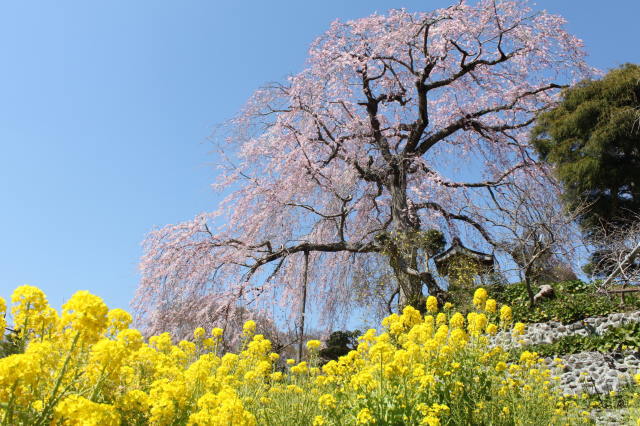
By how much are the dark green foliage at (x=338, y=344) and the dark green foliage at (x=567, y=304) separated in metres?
3.60

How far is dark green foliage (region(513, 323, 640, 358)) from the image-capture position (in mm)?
8531

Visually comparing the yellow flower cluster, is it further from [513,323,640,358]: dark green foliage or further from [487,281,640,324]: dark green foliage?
[487,281,640,324]: dark green foliage

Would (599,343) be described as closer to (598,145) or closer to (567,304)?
(567,304)

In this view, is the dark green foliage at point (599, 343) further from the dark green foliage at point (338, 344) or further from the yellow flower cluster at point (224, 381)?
the dark green foliage at point (338, 344)

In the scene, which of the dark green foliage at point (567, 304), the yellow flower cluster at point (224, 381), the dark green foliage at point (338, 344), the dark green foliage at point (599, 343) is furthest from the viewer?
the dark green foliage at point (338, 344)

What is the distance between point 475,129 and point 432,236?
3.19 metres

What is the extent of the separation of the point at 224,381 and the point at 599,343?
24.6 feet

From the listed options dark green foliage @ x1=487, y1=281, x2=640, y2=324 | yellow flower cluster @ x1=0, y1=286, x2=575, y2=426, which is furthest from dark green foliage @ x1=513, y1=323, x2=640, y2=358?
yellow flower cluster @ x1=0, y1=286, x2=575, y2=426

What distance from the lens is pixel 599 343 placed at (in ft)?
28.8

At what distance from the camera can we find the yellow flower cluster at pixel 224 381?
1963 mm

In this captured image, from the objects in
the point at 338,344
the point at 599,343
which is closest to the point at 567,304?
the point at 599,343

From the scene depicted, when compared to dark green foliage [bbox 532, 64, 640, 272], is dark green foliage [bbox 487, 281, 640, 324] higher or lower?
lower

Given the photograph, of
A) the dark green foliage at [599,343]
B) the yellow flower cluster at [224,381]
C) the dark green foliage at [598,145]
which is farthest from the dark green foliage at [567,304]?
the yellow flower cluster at [224,381]

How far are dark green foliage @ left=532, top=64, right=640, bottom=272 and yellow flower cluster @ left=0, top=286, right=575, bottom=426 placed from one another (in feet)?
34.5
